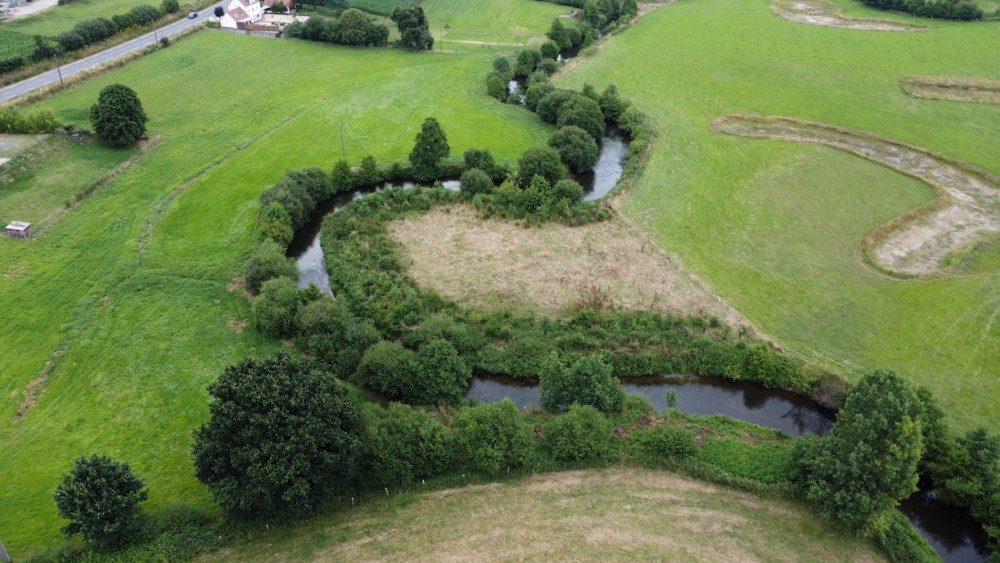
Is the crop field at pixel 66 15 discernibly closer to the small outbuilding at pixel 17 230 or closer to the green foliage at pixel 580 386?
the small outbuilding at pixel 17 230

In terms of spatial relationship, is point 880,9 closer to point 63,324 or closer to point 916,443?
point 916,443

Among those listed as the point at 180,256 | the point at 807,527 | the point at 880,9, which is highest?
the point at 880,9

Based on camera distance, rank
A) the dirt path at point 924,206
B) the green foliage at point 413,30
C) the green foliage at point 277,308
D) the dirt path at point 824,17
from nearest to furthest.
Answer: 1. the green foliage at point 277,308
2. the dirt path at point 924,206
3. the green foliage at point 413,30
4. the dirt path at point 824,17

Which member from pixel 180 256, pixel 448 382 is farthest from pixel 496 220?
pixel 180 256

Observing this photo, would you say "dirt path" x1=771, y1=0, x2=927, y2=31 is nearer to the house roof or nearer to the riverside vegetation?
the riverside vegetation

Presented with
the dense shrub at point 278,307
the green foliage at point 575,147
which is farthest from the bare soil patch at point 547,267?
the green foliage at point 575,147

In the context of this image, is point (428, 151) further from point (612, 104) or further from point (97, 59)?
point (97, 59)

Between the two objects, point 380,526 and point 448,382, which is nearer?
point 380,526
